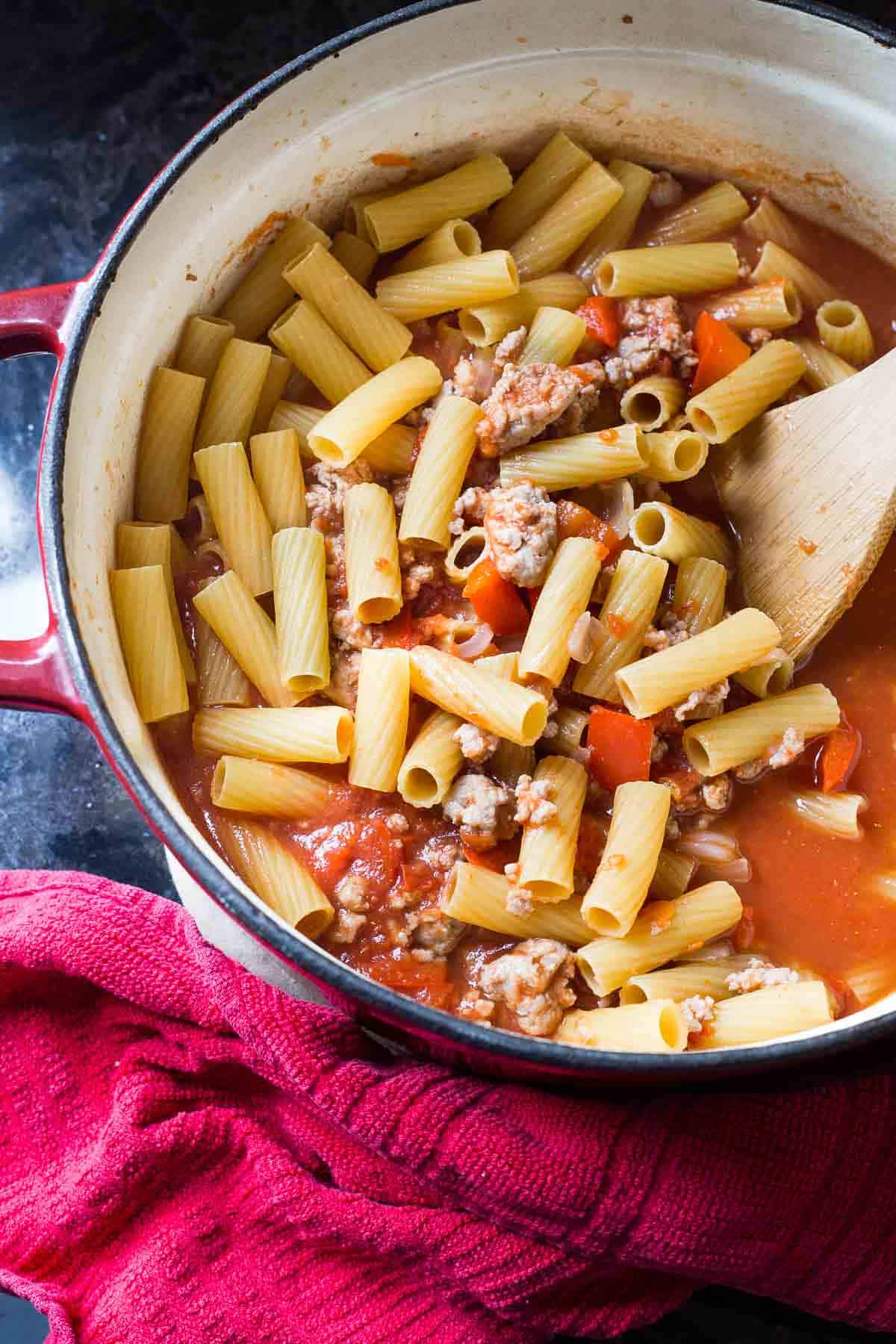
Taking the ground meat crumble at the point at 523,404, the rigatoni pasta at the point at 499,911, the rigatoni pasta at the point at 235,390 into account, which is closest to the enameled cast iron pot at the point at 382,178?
the rigatoni pasta at the point at 235,390

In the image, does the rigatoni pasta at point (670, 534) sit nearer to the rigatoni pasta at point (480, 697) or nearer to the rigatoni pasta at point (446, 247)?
the rigatoni pasta at point (480, 697)

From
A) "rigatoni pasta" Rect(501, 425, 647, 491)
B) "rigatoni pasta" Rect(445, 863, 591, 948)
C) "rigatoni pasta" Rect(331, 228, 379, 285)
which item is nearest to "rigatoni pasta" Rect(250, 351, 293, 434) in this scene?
"rigatoni pasta" Rect(331, 228, 379, 285)

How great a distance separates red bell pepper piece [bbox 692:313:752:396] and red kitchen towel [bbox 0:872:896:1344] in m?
1.23

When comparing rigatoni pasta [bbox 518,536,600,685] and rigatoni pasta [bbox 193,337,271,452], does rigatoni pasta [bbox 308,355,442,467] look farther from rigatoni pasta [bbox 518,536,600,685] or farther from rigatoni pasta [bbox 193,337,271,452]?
rigatoni pasta [bbox 518,536,600,685]

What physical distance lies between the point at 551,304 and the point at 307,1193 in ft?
5.27

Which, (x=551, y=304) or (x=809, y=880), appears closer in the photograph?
(x=809, y=880)

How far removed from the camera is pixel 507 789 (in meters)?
2.35

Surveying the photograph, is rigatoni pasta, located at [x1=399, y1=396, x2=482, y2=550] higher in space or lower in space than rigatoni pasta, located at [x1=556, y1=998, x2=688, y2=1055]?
higher

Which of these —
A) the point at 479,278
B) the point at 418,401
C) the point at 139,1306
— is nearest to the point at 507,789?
the point at 418,401

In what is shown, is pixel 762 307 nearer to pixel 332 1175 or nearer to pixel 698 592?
pixel 698 592

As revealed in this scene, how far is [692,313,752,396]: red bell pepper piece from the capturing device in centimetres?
253

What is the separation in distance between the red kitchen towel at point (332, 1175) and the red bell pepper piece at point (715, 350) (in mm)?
1227

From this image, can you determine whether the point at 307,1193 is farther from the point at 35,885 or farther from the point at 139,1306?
the point at 35,885

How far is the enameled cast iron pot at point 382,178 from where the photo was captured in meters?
1.96
